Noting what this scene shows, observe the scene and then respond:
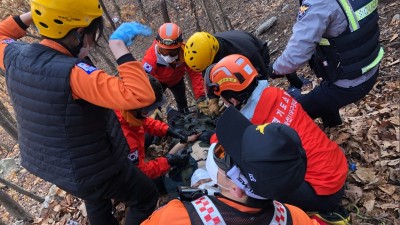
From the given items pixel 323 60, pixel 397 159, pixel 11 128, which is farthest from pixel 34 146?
pixel 11 128

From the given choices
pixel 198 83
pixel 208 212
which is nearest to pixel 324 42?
pixel 208 212

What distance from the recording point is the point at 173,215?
2070mm

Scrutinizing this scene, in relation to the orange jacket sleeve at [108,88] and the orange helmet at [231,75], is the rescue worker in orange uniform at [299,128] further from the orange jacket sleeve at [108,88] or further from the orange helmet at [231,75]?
the orange jacket sleeve at [108,88]

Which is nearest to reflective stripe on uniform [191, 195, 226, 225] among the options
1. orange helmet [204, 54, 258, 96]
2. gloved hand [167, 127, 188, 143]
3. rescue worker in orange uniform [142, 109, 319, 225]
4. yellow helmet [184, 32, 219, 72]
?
rescue worker in orange uniform [142, 109, 319, 225]

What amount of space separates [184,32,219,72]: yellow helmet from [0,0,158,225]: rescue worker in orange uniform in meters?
1.73

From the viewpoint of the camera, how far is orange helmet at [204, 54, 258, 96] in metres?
3.72

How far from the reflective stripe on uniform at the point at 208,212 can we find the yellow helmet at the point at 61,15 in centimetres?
168

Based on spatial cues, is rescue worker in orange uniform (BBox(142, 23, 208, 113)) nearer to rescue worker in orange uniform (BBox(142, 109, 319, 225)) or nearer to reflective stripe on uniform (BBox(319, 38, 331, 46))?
reflective stripe on uniform (BBox(319, 38, 331, 46))

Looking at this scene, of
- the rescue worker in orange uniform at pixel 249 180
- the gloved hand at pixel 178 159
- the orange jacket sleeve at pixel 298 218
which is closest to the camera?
the rescue worker in orange uniform at pixel 249 180

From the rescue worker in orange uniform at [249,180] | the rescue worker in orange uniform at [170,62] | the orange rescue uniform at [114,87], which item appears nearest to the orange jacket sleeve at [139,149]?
the orange rescue uniform at [114,87]

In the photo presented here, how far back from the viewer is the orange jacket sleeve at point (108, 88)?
102 inches

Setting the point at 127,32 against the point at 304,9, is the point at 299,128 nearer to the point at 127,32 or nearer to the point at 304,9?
the point at 304,9

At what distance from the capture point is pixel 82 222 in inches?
194

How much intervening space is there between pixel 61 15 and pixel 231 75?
178 cm
